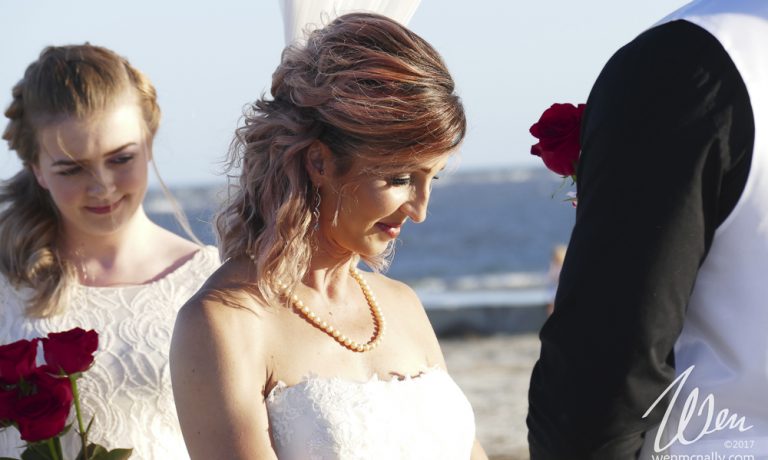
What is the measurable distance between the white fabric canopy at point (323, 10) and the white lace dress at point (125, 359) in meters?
1.23

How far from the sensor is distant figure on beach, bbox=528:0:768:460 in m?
1.45

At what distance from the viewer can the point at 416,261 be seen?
39.7 meters

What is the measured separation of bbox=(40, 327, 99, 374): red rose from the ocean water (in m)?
13.2

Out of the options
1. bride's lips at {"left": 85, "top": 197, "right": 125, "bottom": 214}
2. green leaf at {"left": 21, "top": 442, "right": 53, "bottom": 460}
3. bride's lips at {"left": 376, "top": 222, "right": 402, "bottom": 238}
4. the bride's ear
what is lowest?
bride's lips at {"left": 85, "top": 197, "right": 125, "bottom": 214}

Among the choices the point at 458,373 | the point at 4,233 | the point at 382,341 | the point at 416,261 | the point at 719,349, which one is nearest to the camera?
the point at 719,349

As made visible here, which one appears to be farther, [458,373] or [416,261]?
[416,261]

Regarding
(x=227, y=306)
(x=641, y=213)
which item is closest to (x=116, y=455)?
(x=227, y=306)

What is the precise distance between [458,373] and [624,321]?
12056mm

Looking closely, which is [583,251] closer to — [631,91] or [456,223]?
[631,91]

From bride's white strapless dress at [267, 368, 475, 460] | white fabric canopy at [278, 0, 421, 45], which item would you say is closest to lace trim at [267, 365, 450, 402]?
bride's white strapless dress at [267, 368, 475, 460]

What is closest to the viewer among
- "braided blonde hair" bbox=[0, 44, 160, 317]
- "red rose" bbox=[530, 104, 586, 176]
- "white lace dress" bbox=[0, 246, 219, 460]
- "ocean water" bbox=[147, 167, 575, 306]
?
"red rose" bbox=[530, 104, 586, 176]

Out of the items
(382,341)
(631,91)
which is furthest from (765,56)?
(382,341)

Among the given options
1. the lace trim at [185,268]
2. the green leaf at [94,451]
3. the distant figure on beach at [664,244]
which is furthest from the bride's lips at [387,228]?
the lace trim at [185,268]

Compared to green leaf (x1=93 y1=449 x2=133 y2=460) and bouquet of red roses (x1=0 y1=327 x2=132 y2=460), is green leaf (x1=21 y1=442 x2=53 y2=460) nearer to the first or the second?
bouquet of red roses (x1=0 y1=327 x2=132 y2=460)
